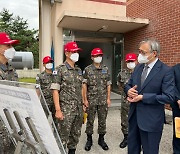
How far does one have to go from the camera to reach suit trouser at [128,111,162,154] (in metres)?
2.25

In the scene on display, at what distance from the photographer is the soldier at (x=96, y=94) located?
3629 millimetres

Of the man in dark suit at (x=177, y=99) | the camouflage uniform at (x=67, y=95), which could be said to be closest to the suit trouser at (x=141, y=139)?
the camouflage uniform at (x=67, y=95)

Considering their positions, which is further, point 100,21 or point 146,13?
point 146,13

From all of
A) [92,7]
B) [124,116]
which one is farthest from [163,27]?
[124,116]

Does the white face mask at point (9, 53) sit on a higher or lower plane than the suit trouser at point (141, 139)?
higher

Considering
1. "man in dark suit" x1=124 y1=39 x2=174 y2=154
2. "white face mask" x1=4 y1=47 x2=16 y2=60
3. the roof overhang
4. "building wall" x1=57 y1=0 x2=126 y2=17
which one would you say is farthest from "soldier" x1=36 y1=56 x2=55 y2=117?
"building wall" x1=57 y1=0 x2=126 y2=17

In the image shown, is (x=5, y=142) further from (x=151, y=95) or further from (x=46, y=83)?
(x=46, y=83)

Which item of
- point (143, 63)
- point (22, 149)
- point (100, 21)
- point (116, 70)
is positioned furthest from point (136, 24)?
point (22, 149)

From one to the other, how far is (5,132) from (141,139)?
1.46 meters

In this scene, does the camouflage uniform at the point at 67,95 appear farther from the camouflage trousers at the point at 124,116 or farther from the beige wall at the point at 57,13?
the beige wall at the point at 57,13

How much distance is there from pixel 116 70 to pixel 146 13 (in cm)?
255

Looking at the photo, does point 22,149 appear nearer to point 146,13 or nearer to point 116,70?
point 146,13

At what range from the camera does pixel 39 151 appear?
134 cm

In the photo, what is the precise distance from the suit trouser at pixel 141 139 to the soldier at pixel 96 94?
1.22 metres
